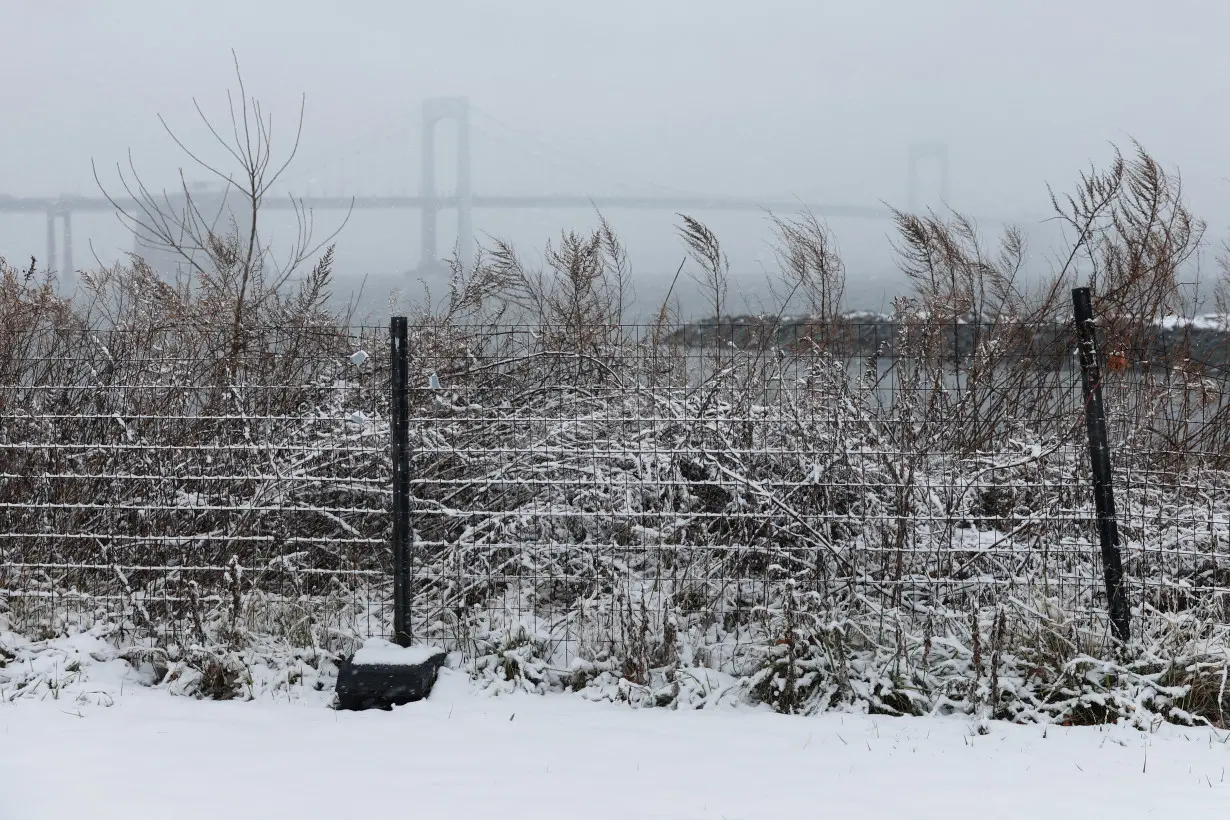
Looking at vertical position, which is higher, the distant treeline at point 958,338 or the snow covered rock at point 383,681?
the distant treeline at point 958,338

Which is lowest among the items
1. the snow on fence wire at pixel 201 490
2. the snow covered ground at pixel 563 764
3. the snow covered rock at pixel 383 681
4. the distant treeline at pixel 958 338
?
the snow covered ground at pixel 563 764

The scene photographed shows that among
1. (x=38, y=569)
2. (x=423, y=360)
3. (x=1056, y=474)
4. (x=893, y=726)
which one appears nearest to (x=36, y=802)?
(x=38, y=569)

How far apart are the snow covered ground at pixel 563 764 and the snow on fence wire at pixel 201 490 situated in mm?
633

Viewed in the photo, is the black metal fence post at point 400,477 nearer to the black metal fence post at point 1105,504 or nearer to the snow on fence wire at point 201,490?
the snow on fence wire at point 201,490

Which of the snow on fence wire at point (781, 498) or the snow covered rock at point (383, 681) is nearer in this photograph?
the snow covered rock at point (383, 681)

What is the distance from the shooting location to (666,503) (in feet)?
14.1

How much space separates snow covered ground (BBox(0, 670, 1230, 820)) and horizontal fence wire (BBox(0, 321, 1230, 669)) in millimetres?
497

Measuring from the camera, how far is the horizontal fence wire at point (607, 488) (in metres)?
3.96

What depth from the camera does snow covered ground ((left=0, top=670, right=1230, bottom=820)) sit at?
2820 mm

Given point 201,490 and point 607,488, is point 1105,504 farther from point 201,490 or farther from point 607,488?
point 201,490

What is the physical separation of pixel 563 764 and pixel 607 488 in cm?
146

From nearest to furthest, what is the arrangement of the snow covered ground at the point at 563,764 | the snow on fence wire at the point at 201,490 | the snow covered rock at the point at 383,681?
the snow covered ground at the point at 563,764 → the snow covered rock at the point at 383,681 → the snow on fence wire at the point at 201,490

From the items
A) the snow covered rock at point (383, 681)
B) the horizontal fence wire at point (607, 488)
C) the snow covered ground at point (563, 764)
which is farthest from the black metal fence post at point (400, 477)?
the snow covered ground at point (563, 764)

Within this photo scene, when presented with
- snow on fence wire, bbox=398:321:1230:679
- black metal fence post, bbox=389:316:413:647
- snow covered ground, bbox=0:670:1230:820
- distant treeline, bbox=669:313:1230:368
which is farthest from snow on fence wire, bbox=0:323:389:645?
distant treeline, bbox=669:313:1230:368
